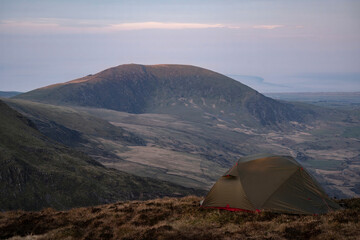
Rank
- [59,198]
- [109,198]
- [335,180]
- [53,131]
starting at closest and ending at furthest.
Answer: [59,198] < [109,198] < [53,131] < [335,180]

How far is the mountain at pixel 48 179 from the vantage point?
53.0 metres

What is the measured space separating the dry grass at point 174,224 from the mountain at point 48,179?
101ft

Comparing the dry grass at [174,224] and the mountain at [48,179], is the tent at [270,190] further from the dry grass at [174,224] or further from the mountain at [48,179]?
the mountain at [48,179]

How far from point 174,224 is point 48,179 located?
4527 centimetres

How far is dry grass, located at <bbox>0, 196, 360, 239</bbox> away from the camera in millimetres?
15648

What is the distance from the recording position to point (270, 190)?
2097 cm

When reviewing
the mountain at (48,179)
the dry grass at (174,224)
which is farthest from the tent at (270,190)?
the mountain at (48,179)

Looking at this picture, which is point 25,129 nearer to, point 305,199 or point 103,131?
point 305,199

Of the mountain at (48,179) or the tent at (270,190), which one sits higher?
the tent at (270,190)

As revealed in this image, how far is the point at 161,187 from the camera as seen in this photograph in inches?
3061

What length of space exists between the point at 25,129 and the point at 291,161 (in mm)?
64868

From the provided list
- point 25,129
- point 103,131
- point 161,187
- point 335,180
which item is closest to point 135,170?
point 161,187

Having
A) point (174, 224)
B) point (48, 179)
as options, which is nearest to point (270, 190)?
point (174, 224)

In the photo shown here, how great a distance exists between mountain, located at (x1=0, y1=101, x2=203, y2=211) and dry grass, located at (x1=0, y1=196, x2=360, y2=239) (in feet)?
101
